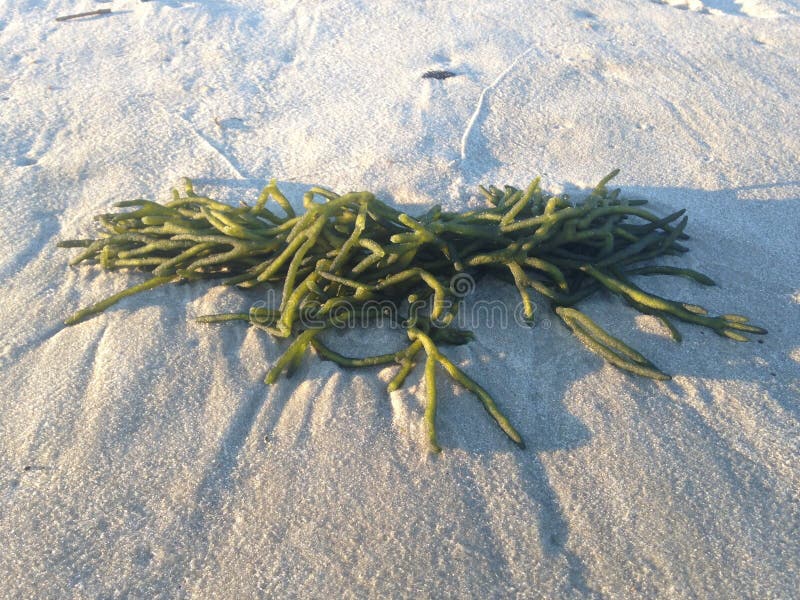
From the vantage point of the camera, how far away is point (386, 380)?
2037 mm

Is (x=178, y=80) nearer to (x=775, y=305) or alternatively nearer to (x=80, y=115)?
(x=80, y=115)

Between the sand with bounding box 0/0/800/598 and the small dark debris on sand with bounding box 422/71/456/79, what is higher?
the small dark debris on sand with bounding box 422/71/456/79

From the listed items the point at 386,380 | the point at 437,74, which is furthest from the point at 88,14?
the point at 386,380

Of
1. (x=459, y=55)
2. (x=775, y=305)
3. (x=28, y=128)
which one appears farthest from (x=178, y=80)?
(x=775, y=305)

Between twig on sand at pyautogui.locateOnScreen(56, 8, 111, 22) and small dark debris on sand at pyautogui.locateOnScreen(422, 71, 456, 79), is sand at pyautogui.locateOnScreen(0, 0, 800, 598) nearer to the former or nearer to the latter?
small dark debris on sand at pyautogui.locateOnScreen(422, 71, 456, 79)

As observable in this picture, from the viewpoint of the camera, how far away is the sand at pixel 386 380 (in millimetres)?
1612

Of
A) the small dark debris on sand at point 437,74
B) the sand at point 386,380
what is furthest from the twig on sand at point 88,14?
the small dark debris on sand at point 437,74

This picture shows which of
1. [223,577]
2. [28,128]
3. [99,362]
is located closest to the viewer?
[223,577]

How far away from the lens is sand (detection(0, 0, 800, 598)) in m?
1.61

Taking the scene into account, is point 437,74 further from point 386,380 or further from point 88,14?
point 88,14

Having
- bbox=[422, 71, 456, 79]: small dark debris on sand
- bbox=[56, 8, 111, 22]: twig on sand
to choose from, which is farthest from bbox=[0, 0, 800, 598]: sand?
bbox=[56, 8, 111, 22]: twig on sand

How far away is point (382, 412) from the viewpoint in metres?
1.95

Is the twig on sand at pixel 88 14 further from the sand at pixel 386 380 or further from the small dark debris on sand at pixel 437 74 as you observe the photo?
the small dark debris on sand at pixel 437 74

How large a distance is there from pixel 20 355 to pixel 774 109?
3.96 m
